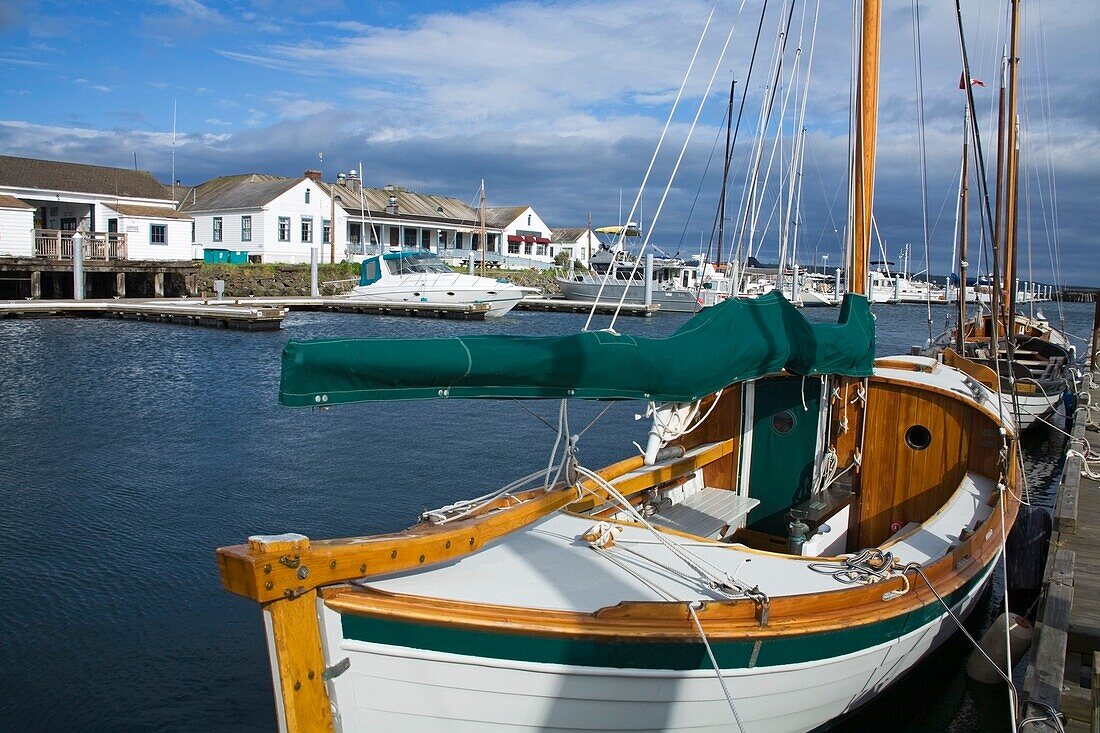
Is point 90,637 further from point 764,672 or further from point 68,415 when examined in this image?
point 68,415

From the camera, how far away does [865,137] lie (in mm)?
8438

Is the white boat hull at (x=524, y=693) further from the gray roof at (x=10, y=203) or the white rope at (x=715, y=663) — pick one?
the gray roof at (x=10, y=203)

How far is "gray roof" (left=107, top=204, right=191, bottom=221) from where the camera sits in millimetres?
45219

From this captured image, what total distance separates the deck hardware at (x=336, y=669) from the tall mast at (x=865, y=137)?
611 cm

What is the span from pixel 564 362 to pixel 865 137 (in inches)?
204

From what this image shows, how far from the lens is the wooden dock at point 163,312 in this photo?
34.2m

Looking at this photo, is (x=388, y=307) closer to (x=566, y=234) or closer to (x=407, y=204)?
(x=407, y=204)

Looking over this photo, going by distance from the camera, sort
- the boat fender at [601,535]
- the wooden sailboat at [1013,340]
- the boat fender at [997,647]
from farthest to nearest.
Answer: the wooden sailboat at [1013,340]
the boat fender at [997,647]
the boat fender at [601,535]

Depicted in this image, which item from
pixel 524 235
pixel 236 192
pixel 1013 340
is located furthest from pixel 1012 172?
pixel 524 235

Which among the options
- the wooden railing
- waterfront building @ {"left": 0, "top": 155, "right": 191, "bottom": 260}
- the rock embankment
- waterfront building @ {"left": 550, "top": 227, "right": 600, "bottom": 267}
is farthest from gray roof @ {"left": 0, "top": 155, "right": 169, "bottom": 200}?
waterfront building @ {"left": 550, "top": 227, "right": 600, "bottom": 267}

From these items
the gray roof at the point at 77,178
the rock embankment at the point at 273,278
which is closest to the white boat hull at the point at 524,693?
the rock embankment at the point at 273,278

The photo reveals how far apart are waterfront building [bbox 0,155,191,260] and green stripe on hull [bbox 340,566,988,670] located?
1708 inches

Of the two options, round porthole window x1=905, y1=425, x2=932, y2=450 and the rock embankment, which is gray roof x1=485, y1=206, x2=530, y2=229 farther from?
round porthole window x1=905, y1=425, x2=932, y2=450

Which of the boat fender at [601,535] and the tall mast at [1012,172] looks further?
the tall mast at [1012,172]
